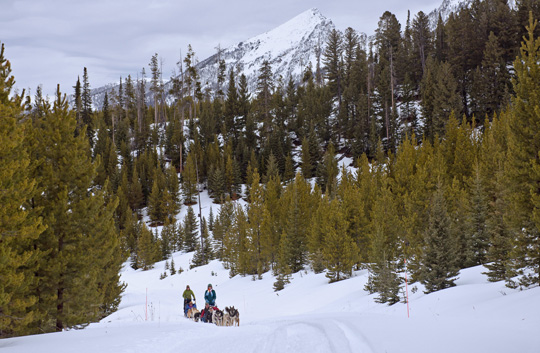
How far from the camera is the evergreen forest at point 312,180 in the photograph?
11.8 meters

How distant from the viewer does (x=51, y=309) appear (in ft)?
39.1

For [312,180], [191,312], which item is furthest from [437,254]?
[312,180]

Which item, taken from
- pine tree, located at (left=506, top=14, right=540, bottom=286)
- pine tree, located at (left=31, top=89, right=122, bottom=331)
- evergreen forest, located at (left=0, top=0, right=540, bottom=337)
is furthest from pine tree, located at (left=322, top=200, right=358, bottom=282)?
pine tree, located at (left=31, top=89, right=122, bottom=331)

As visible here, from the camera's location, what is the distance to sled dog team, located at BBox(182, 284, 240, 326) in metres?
14.8

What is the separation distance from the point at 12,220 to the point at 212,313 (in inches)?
376

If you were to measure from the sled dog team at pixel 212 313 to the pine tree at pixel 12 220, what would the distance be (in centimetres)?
685

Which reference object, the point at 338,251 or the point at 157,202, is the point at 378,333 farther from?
the point at 157,202

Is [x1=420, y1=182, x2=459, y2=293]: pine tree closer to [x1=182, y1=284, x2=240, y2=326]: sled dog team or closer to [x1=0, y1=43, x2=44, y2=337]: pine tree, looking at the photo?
[x1=182, y1=284, x2=240, y2=326]: sled dog team

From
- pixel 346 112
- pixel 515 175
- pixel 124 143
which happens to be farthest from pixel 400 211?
pixel 124 143

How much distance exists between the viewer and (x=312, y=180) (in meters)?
59.0

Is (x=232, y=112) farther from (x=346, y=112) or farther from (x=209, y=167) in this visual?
(x=346, y=112)

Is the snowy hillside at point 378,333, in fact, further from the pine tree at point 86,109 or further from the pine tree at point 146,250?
the pine tree at point 86,109

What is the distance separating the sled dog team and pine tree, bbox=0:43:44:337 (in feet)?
22.5

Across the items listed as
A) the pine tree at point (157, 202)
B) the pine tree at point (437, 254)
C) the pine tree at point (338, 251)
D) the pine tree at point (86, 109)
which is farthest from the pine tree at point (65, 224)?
the pine tree at point (86, 109)
